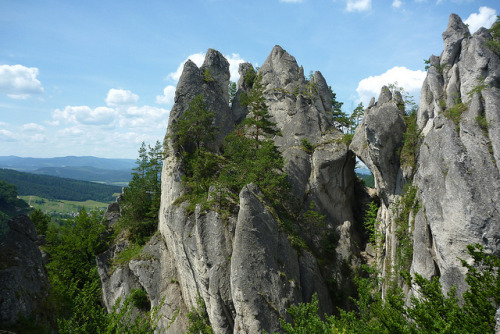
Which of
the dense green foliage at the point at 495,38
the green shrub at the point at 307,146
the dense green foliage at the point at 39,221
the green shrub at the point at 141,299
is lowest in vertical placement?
the green shrub at the point at 141,299

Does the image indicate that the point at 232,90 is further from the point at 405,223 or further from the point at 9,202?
the point at 9,202

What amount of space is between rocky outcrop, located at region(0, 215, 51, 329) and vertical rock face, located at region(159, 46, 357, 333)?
12.1 meters

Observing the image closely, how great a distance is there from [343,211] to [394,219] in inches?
309

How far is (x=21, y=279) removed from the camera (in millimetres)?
12477

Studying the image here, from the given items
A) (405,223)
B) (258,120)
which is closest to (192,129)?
(258,120)

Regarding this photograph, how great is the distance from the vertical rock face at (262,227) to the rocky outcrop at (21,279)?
39.8 feet

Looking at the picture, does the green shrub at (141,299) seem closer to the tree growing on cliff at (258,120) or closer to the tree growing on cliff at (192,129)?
the tree growing on cliff at (192,129)

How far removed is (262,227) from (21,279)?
51.2 ft

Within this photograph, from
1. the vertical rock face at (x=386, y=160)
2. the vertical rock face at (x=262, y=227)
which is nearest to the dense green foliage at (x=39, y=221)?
the vertical rock face at (x=262, y=227)

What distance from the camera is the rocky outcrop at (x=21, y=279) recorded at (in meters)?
11.1

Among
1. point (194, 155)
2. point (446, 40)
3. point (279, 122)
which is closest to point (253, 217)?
point (194, 155)

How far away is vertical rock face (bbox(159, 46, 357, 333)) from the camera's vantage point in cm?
2078

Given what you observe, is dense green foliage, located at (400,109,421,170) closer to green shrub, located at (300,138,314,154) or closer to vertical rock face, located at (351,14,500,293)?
vertical rock face, located at (351,14,500,293)

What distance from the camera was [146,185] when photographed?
127 feet
